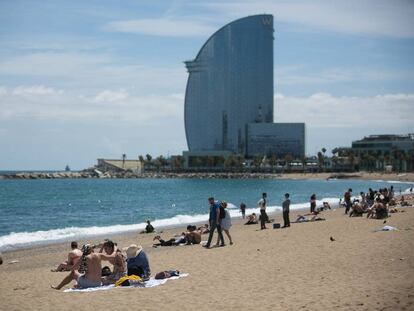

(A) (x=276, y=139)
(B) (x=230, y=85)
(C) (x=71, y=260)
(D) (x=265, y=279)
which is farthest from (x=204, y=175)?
(D) (x=265, y=279)

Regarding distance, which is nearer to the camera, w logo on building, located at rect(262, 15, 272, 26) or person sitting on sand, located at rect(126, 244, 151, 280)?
person sitting on sand, located at rect(126, 244, 151, 280)

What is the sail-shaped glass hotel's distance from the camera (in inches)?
7028

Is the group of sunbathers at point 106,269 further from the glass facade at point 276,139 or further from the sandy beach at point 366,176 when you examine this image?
the glass facade at point 276,139

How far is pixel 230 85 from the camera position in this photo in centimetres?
18125

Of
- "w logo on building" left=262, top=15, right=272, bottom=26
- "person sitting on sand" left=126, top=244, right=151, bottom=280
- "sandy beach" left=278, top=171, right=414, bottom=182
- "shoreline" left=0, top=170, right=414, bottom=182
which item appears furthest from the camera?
"w logo on building" left=262, top=15, right=272, bottom=26

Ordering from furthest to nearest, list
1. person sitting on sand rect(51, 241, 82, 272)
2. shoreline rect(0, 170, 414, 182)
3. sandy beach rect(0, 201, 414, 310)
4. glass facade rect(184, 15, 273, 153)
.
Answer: glass facade rect(184, 15, 273, 153)
shoreline rect(0, 170, 414, 182)
person sitting on sand rect(51, 241, 82, 272)
sandy beach rect(0, 201, 414, 310)

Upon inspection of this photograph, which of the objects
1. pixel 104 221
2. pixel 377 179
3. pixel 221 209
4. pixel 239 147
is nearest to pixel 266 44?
pixel 239 147

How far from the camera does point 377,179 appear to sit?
131500mm

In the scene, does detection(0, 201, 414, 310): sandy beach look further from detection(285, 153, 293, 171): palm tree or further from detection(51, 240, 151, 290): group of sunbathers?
detection(285, 153, 293, 171): palm tree

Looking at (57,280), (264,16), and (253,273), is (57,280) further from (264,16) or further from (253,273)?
(264,16)

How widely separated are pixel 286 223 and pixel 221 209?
5.98 meters

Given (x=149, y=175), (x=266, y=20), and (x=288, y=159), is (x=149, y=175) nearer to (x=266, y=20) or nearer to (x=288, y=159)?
(x=288, y=159)

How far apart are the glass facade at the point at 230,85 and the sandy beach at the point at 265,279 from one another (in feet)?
531

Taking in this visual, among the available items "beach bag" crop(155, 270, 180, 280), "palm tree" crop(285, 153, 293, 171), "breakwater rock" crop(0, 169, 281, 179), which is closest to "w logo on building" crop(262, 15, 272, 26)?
"palm tree" crop(285, 153, 293, 171)
